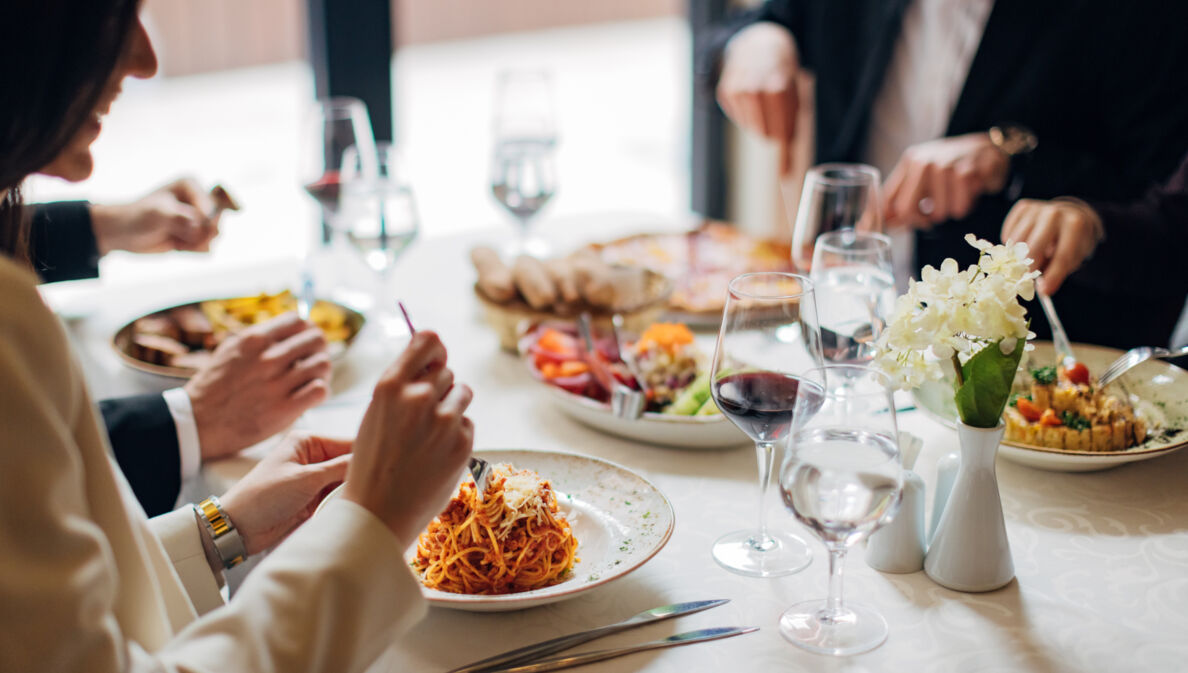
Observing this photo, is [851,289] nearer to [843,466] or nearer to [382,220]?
[843,466]

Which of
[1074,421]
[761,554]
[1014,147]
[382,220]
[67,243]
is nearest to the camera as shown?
[761,554]

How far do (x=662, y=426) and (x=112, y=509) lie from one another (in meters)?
0.66

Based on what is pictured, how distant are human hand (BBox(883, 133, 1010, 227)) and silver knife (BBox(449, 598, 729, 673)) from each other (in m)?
1.05

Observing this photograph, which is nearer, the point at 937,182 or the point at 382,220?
the point at 382,220

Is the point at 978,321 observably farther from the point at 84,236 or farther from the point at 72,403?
the point at 84,236

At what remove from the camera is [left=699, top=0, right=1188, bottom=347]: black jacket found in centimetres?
184

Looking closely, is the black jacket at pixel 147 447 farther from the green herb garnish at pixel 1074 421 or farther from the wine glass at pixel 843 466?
the green herb garnish at pixel 1074 421

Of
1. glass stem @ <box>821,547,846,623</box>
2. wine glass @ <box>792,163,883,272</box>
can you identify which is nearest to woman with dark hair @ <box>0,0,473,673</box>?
glass stem @ <box>821,547,846,623</box>

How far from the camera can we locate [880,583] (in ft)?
3.08

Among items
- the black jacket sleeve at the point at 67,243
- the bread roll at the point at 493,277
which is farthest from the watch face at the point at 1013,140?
the black jacket sleeve at the point at 67,243

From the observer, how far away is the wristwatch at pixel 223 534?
3.25ft

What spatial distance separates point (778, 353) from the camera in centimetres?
96

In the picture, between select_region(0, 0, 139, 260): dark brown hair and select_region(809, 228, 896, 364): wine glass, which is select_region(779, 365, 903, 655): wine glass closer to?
select_region(809, 228, 896, 364): wine glass

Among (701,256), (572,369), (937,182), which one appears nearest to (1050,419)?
(572,369)
